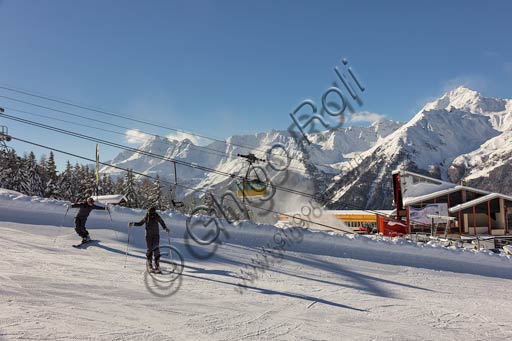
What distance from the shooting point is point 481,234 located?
35.1m

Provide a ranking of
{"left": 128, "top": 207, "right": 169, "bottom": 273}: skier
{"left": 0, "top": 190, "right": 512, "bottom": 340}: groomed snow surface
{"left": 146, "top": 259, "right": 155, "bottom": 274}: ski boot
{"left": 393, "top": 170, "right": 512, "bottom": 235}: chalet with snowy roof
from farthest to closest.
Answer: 1. {"left": 393, "top": 170, "right": 512, "bottom": 235}: chalet with snowy roof
2. {"left": 128, "top": 207, "right": 169, "bottom": 273}: skier
3. {"left": 146, "top": 259, "right": 155, "bottom": 274}: ski boot
4. {"left": 0, "top": 190, "right": 512, "bottom": 340}: groomed snow surface

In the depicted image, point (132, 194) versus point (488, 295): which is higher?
point (132, 194)

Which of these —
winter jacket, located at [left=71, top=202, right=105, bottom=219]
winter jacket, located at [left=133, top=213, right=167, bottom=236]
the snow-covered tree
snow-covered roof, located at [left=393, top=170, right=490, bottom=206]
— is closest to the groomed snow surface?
winter jacket, located at [left=71, top=202, right=105, bottom=219]

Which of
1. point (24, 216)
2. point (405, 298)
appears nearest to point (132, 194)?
point (24, 216)

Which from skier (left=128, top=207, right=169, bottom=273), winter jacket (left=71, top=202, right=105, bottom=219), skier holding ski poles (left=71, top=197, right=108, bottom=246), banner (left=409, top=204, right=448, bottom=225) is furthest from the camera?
banner (left=409, top=204, right=448, bottom=225)

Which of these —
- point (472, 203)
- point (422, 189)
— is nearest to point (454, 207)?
point (472, 203)

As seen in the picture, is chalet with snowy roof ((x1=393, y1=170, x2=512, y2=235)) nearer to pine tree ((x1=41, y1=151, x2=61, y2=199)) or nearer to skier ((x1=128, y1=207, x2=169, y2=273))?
skier ((x1=128, y1=207, x2=169, y2=273))

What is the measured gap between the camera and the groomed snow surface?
608 cm

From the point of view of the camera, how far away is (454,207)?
35344 mm

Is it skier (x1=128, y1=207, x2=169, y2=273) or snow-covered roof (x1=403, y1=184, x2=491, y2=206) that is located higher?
snow-covered roof (x1=403, y1=184, x2=491, y2=206)

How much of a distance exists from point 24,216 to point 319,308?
13057mm

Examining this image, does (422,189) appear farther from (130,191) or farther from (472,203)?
(130,191)

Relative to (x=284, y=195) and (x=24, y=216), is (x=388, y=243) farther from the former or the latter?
(x=284, y=195)

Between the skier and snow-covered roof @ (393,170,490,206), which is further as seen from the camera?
snow-covered roof @ (393,170,490,206)
